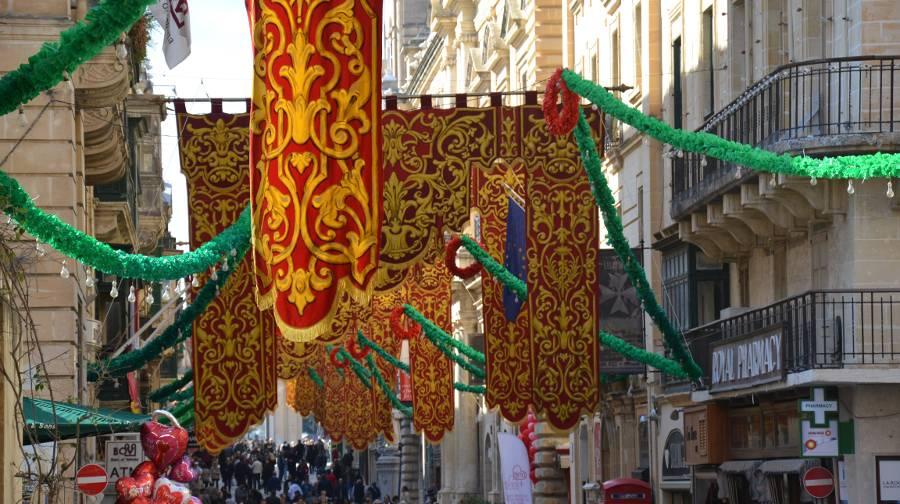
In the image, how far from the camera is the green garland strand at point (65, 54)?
36.4 feet

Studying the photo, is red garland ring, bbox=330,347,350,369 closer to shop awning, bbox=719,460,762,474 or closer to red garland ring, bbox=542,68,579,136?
shop awning, bbox=719,460,762,474

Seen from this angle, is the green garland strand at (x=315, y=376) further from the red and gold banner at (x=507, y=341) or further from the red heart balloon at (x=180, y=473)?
the red heart balloon at (x=180, y=473)

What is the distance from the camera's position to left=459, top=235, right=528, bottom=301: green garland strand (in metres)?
26.1

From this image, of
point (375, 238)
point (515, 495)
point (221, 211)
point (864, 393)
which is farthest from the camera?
point (515, 495)

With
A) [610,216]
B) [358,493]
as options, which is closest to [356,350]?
[610,216]

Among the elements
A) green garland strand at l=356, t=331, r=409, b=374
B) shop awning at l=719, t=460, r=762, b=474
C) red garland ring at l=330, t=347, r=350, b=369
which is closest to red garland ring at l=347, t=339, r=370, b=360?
green garland strand at l=356, t=331, r=409, b=374

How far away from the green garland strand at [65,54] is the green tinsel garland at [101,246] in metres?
1.44

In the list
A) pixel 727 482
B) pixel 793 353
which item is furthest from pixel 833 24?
pixel 727 482

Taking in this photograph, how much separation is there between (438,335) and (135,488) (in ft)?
56.6

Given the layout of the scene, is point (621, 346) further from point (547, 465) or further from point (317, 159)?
Answer: point (547, 465)

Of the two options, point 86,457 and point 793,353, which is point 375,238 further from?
point 86,457

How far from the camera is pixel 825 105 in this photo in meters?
25.2

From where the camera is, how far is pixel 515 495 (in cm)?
3503

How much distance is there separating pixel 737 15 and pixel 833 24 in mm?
4963
